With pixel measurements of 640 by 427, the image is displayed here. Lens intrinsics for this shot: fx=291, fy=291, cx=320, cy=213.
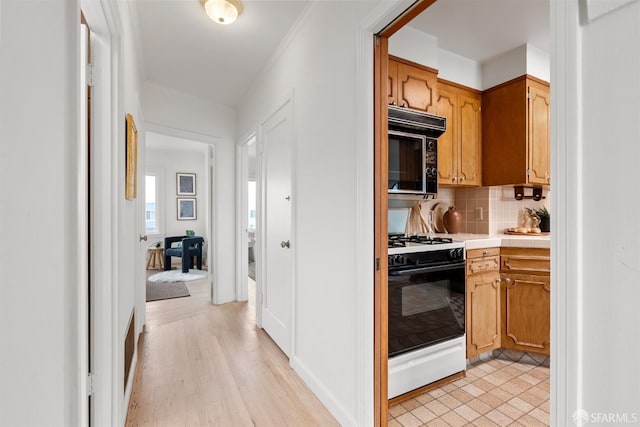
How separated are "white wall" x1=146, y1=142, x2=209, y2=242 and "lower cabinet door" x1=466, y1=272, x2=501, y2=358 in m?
5.95

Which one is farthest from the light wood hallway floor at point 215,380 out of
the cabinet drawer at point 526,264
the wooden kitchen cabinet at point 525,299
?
the cabinet drawer at point 526,264

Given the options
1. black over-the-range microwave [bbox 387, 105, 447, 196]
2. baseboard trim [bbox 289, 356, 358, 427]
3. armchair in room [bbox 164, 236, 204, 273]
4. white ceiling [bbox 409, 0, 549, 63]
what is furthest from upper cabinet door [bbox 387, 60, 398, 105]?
armchair in room [bbox 164, 236, 204, 273]

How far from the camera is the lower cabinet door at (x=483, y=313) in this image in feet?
7.14

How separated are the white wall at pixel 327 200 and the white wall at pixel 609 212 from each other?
37.6 inches

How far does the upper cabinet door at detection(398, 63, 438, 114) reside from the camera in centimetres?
215

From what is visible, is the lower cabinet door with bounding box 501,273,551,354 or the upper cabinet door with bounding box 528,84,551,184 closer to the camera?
the lower cabinet door with bounding box 501,273,551,354

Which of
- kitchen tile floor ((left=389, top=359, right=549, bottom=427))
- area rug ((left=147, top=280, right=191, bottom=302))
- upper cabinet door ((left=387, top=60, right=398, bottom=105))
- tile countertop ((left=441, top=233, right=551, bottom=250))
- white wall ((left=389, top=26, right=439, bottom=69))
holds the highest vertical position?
white wall ((left=389, top=26, right=439, bottom=69))

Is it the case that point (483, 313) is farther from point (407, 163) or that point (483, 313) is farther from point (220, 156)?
point (220, 156)

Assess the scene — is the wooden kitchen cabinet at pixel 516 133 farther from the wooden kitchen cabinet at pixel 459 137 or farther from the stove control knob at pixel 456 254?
the stove control knob at pixel 456 254

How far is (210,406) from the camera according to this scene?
1.78 meters

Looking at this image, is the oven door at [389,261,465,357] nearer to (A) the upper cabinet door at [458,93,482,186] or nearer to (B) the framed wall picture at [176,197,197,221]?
(A) the upper cabinet door at [458,93,482,186]

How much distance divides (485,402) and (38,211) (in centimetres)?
236

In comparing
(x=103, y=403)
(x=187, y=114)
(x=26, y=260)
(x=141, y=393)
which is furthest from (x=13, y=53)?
(x=187, y=114)

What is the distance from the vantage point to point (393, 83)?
210cm
